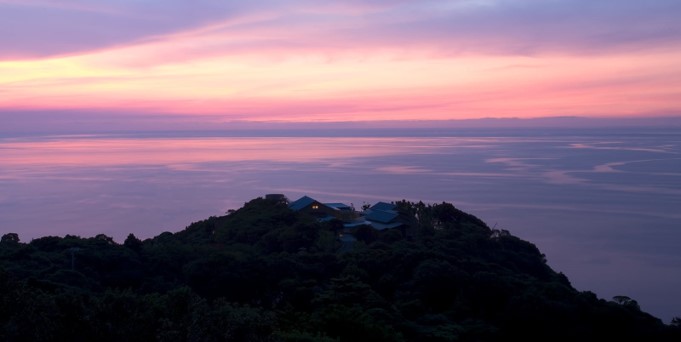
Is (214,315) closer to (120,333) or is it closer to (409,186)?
(120,333)

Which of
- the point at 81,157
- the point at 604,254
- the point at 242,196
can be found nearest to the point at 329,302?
the point at 604,254

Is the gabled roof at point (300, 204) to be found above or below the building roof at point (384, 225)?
above

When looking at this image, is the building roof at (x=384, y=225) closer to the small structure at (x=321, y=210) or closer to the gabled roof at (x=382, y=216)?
the gabled roof at (x=382, y=216)

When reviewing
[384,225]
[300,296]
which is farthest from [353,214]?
[300,296]

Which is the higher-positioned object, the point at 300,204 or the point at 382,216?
the point at 300,204

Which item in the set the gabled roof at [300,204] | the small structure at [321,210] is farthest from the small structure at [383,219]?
the gabled roof at [300,204]

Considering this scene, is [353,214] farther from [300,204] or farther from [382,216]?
[300,204]
